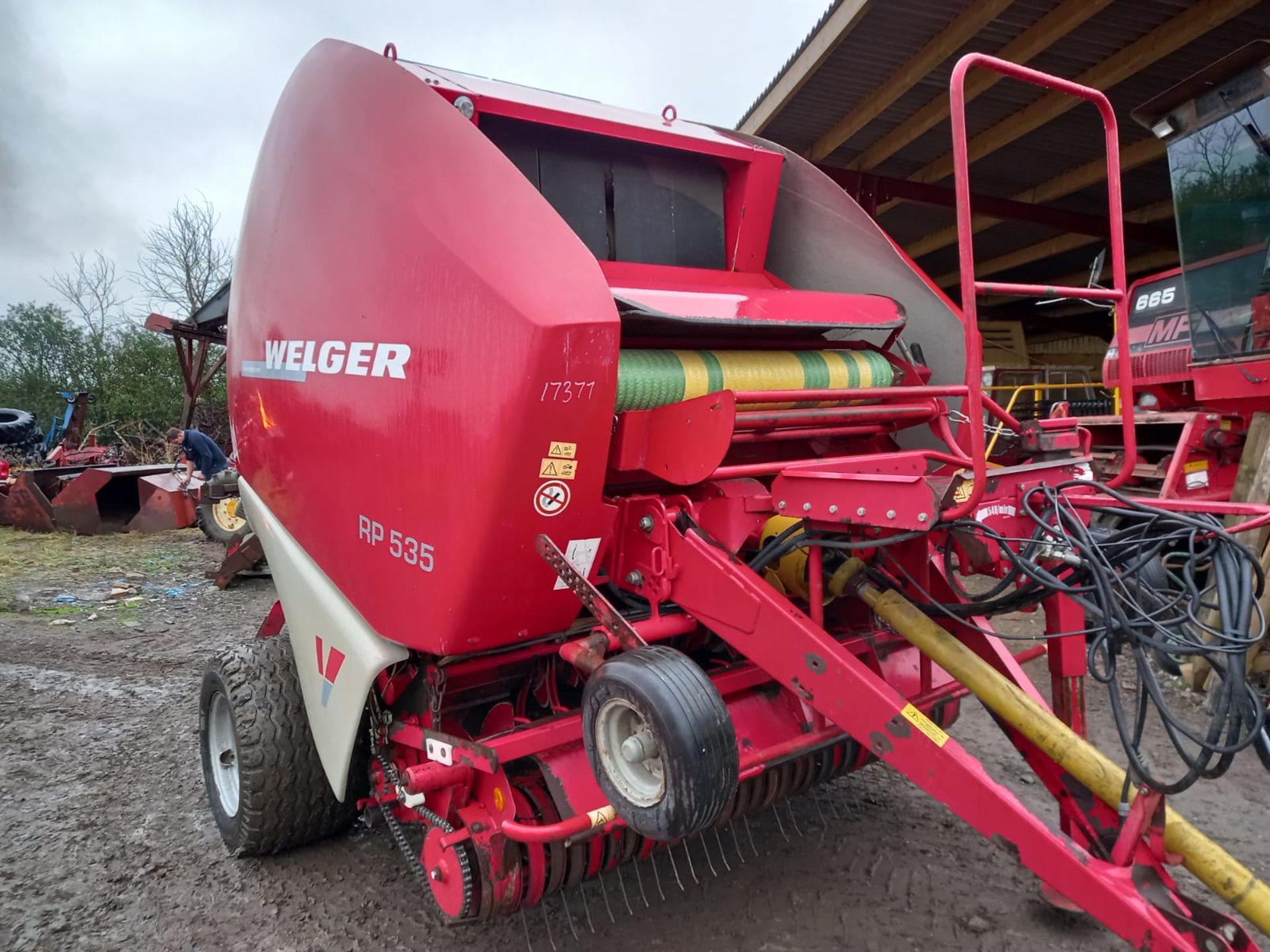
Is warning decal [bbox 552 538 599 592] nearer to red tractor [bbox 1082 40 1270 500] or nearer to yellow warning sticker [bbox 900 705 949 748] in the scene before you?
yellow warning sticker [bbox 900 705 949 748]

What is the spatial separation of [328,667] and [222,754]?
932mm

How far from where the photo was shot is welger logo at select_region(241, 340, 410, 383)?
2.07 m

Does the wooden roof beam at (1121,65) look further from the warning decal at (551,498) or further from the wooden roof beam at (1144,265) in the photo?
the warning decal at (551,498)

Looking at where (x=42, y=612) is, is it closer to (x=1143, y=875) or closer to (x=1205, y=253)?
(x=1143, y=875)

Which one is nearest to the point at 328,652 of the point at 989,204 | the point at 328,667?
the point at 328,667

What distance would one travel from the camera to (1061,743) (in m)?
1.86

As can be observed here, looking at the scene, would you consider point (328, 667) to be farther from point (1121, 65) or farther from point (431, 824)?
point (1121, 65)

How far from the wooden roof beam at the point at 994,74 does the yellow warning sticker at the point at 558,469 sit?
3.59 meters

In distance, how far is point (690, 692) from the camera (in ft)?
5.34

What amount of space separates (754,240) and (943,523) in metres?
1.70

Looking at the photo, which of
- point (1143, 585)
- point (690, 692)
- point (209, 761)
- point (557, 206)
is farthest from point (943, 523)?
point (209, 761)

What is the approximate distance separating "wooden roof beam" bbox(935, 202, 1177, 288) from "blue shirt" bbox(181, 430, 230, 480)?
30.7 ft

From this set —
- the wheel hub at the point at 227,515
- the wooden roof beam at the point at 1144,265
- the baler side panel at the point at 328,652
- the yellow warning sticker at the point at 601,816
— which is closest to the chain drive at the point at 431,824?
the baler side panel at the point at 328,652

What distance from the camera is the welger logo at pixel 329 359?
207cm
